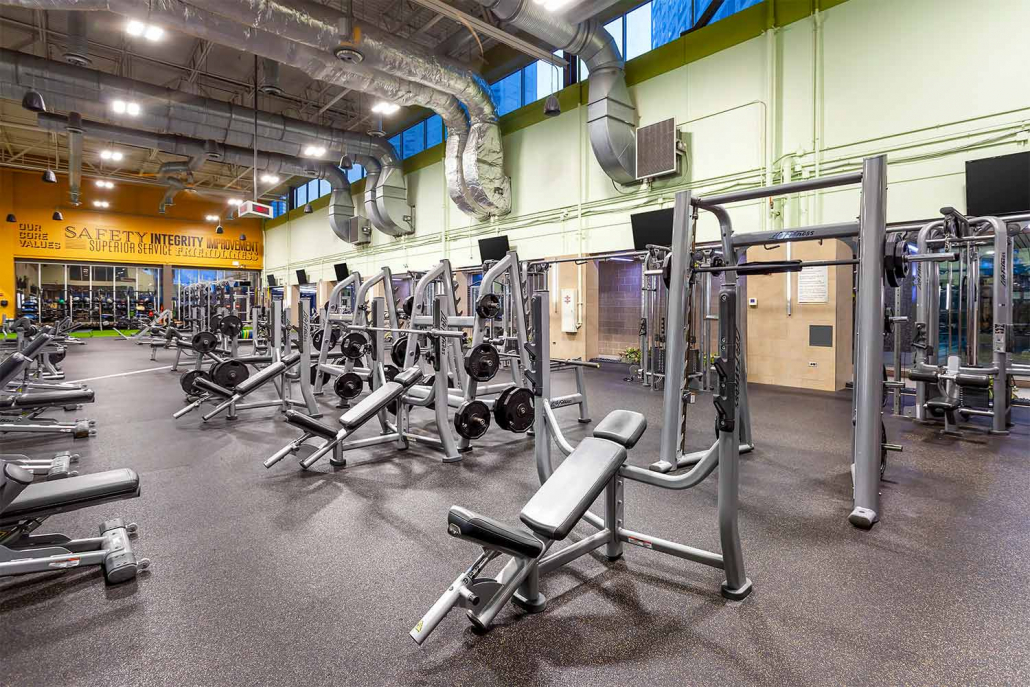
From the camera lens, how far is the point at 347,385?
5371 mm

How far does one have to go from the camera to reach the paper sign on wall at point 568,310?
923 centimetres

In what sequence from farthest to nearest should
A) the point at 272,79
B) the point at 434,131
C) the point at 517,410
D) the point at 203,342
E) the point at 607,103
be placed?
the point at 434,131 < the point at 272,79 < the point at 607,103 < the point at 203,342 < the point at 517,410

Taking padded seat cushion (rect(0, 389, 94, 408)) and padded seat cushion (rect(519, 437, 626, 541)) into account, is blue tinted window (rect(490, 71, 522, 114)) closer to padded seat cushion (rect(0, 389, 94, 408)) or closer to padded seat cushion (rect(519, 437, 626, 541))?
padded seat cushion (rect(0, 389, 94, 408))

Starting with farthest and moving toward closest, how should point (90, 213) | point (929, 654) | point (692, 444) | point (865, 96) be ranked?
point (90, 213), point (865, 96), point (692, 444), point (929, 654)

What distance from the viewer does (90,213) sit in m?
16.9

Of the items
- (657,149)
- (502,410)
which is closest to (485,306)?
(502,410)

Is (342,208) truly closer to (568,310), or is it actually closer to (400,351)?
(568,310)

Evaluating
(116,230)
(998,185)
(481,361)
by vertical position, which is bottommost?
(481,361)

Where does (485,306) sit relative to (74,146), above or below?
below

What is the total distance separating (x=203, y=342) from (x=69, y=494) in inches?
200

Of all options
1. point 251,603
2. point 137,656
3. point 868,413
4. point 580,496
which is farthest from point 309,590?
point 868,413

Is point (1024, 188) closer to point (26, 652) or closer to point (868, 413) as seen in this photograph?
point (868, 413)

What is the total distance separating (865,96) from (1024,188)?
185cm

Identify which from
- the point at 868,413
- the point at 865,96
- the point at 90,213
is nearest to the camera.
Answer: the point at 868,413
